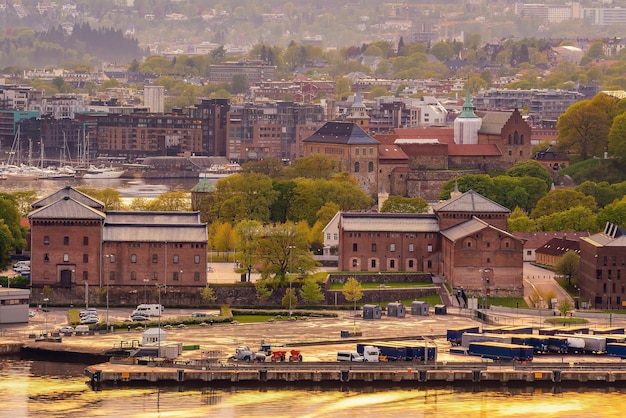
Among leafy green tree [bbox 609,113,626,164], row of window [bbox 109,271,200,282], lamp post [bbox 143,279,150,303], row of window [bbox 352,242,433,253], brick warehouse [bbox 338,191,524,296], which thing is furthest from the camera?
leafy green tree [bbox 609,113,626,164]

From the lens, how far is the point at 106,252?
85.2 m

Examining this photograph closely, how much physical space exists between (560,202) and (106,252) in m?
27.7

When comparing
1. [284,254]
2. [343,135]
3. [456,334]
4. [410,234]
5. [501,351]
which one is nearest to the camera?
[501,351]

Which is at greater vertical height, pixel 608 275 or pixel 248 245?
pixel 248 245

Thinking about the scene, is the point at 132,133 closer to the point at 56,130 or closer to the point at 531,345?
the point at 56,130

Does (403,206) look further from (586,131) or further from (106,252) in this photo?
(586,131)

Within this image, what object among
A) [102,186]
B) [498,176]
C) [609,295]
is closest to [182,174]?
[102,186]

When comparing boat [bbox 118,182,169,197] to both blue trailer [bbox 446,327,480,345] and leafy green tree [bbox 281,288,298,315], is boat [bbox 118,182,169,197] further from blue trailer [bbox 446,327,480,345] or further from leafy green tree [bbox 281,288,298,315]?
blue trailer [bbox 446,327,480,345]

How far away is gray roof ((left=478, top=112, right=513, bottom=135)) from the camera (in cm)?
13412

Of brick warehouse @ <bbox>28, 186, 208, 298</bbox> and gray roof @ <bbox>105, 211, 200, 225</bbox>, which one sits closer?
brick warehouse @ <bbox>28, 186, 208, 298</bbox>

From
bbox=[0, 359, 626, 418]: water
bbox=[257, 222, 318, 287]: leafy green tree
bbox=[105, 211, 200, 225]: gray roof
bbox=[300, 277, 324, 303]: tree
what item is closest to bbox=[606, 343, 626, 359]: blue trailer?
Result: bbox=[0, 359, 626, 418]: water

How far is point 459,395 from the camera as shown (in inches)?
2682

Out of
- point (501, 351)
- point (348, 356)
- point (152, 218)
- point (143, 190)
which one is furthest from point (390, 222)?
point (143, 190)

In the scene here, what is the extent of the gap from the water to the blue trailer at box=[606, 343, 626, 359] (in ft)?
12.9
